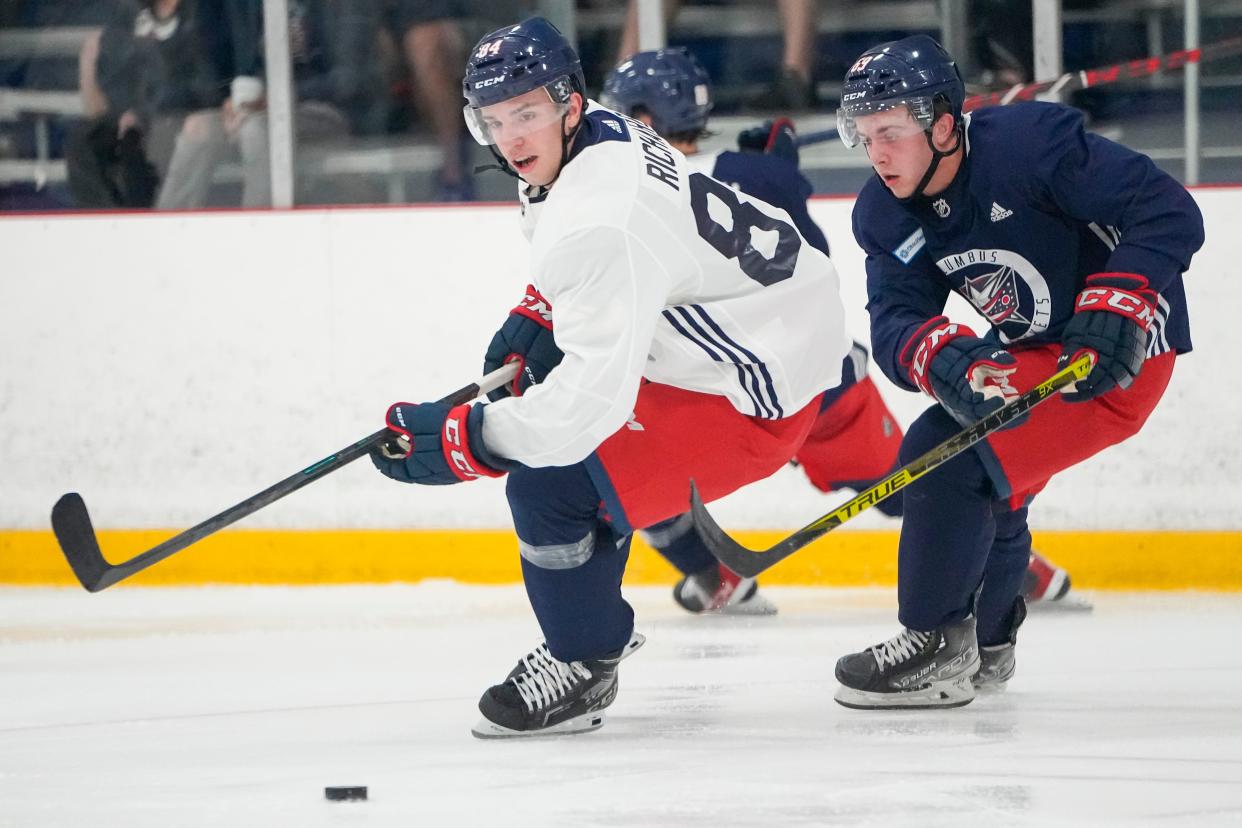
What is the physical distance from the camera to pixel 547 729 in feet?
8.16

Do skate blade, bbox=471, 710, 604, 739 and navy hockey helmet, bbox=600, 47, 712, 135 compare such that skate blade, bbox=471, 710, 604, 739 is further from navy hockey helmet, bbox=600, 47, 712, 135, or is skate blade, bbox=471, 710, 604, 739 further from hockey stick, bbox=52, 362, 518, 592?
navy hockey helmet, bbox=600, 47, 712, 135

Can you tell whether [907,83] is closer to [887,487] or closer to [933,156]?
[933,156]

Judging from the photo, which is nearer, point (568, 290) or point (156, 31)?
point (568, 290)

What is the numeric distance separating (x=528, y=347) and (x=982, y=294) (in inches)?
26.8

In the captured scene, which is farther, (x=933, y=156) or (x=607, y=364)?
(x=933, y=156)

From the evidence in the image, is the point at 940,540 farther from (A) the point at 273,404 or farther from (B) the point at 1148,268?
(A) the point at 273,404

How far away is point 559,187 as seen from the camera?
229 cm

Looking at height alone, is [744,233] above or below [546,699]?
above

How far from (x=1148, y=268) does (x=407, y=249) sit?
2072 mm

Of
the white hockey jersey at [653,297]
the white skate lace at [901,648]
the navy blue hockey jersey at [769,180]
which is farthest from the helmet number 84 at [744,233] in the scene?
the navy blue hockey jersey at [769,180]

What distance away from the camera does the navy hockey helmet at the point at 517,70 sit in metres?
2.32

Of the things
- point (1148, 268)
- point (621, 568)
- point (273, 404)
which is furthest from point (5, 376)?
point (1148, 268)

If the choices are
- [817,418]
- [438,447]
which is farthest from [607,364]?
[817,418]

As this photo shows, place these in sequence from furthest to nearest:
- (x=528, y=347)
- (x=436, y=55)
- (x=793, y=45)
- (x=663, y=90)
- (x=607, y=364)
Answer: (x=436, y=55)
(x=793, y=45)
(x=663, y=90)
(x=528, y=347)
(x=607, y=364)
